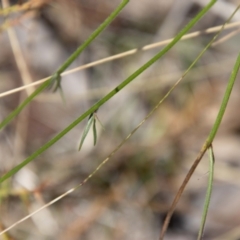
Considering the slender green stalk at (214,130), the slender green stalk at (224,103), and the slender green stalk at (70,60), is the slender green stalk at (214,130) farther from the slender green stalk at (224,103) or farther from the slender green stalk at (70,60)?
the slender green stalk at (70,60)

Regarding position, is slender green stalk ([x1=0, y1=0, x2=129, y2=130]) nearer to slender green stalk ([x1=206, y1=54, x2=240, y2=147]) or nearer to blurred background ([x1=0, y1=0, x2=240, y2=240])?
slender green stalk ([x1=206, y1=54, x2=240, y2=147])

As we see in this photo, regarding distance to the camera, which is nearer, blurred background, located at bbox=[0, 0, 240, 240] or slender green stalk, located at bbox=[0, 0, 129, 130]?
slender green stalk, located at bbox=[0, 0, 129, 130]

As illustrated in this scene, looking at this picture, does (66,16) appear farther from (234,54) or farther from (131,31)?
(234,54)

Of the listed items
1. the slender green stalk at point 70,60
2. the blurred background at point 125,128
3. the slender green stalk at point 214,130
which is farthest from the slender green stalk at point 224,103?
→ the blurred background at point 125,128

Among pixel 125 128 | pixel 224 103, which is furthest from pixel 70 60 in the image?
pixel 125 128

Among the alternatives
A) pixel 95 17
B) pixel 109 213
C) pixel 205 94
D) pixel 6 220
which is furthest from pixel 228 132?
pixel 6 220

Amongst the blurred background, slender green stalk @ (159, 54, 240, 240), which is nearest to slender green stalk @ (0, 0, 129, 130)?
slender green stalk @ (159, 54, 240, 240)

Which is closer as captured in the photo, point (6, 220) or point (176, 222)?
point (6, 220)

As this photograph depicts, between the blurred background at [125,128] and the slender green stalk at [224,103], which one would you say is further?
the blurred background at [125,128]
